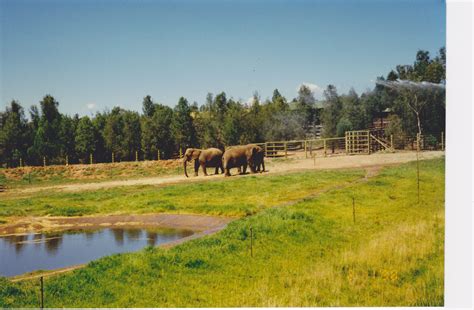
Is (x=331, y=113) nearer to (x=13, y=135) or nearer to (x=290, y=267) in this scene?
(x=290, y=267)

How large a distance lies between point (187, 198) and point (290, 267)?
4042 millimetres

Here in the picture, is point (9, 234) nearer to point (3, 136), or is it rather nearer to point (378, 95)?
point (3, 136)

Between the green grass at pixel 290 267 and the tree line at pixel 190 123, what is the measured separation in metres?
2.12

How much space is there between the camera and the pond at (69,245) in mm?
7707

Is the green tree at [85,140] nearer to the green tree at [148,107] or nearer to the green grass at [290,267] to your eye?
the green tree at [148,107]

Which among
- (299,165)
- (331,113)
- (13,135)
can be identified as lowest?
(299,165)

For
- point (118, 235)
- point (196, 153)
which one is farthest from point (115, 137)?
point (118, 235)

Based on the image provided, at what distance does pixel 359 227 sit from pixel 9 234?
642cm

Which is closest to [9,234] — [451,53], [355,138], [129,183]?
[129,183]

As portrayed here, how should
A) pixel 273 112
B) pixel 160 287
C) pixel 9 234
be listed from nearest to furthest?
pixel 160 287 < pixel 9 234 < pixel 273 112

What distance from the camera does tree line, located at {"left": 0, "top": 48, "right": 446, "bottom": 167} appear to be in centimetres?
916

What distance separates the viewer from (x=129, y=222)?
31.0 ft

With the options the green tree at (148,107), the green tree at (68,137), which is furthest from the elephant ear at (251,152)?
the green tree at (68,137)

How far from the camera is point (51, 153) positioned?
9.49 m
